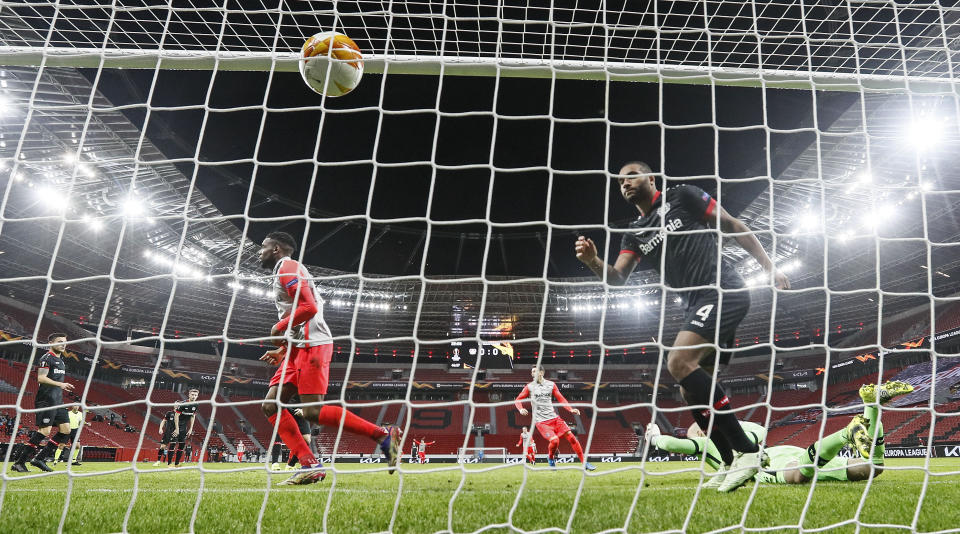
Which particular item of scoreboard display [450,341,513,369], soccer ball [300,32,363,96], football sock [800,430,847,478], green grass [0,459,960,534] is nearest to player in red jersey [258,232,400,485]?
green grass [0,459,960,534]

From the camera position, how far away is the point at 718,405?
3.31 metres

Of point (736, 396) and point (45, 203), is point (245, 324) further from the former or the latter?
point (736, 396)

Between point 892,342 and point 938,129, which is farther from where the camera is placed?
point 892,342

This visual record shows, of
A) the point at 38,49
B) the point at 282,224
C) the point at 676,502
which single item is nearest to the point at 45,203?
the point at 282,224

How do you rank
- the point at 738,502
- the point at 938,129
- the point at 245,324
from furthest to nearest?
the point at 245,324 < the point at 938,129 < the point at 738,502

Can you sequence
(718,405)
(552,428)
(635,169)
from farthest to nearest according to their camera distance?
(552,428) → (635,169) → (718,405)

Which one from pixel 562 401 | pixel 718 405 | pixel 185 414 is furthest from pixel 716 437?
pixel 185 414

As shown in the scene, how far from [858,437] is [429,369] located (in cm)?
2734

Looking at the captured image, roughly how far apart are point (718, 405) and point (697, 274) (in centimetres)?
83

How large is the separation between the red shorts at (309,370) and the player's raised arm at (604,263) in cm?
210

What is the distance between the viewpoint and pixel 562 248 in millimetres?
24906

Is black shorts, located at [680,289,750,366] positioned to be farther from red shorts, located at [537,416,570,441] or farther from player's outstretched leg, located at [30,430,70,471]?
player's outstretched leg, located at [30,430,70,471]

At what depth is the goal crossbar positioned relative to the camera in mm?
3539

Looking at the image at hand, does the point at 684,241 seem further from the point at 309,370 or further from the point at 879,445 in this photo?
the point at 309,370
